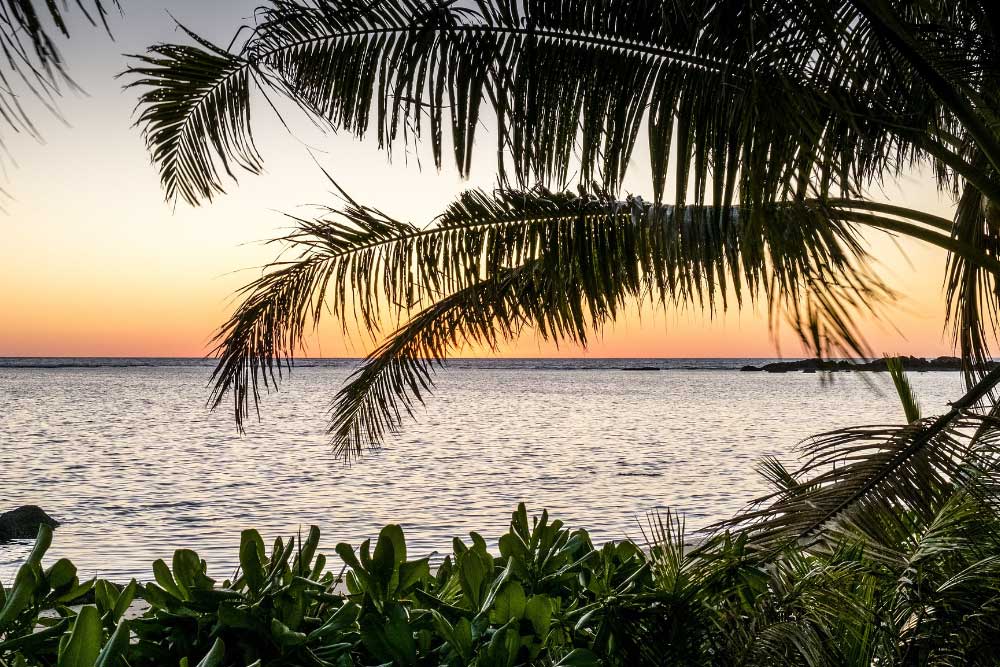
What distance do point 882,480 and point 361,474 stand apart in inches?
650

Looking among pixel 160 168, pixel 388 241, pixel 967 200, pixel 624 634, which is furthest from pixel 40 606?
pixel 967 200

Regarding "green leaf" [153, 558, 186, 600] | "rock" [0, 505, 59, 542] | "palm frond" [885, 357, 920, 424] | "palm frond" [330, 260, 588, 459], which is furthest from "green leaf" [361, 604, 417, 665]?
"rock" [0, 505, 59, 542]

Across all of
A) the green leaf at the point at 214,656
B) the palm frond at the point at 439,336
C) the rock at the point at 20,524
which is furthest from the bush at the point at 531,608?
the rock at the point at 20,524

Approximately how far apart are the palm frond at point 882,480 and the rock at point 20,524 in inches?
425

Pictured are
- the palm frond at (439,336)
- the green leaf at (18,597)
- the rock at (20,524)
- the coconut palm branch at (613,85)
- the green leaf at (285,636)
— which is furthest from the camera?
the rock at (20,524)

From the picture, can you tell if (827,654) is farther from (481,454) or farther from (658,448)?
(658,448)

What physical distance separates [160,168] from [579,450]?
66.0 ft

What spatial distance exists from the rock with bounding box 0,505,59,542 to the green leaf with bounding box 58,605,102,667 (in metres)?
11.2

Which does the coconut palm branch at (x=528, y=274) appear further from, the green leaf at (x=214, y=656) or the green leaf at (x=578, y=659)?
the green leaf at (x=214, y=656)

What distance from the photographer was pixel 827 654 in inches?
80.2

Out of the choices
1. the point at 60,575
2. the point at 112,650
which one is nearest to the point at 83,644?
the point at 112,650

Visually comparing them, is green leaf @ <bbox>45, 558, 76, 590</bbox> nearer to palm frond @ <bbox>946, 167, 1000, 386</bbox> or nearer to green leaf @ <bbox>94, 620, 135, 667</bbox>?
green leaf @ <bbox>94, 620, 135, 667</bbox>

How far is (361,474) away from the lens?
18.3 m

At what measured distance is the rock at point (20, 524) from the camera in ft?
35.5
